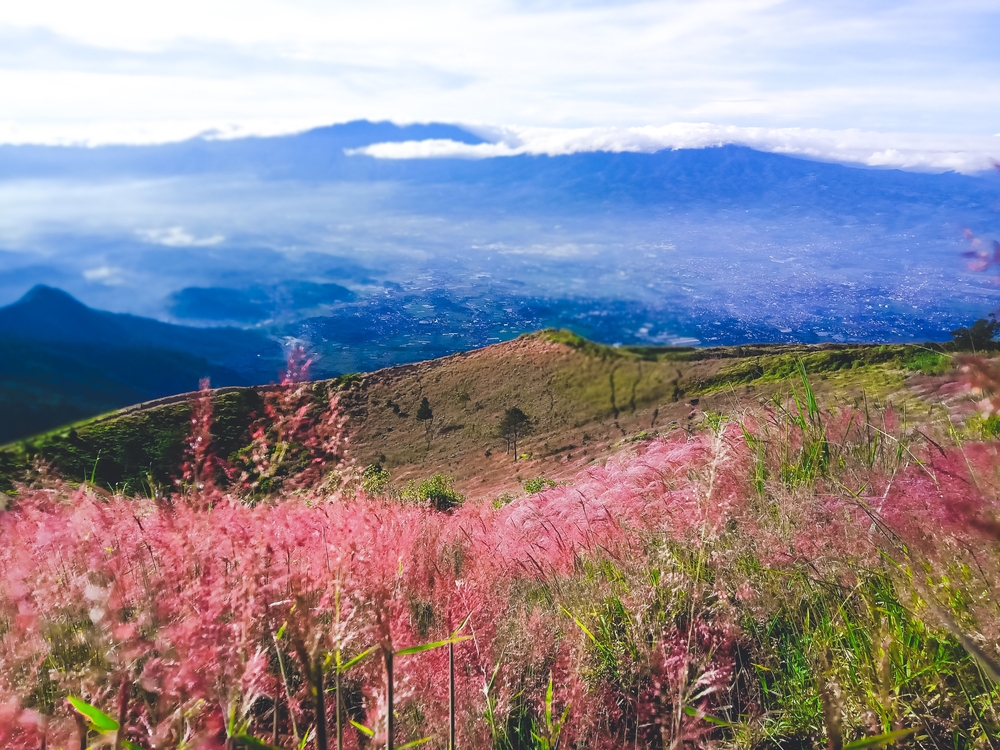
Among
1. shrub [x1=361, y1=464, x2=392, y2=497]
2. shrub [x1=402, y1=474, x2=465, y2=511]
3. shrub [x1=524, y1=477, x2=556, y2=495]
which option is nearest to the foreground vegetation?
shrub [x1=361, y1=464, x2=392, y2=497]

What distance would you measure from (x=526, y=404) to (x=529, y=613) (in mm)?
1994

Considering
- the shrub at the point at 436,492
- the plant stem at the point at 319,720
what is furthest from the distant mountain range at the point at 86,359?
the plant stem at the point at 319,720

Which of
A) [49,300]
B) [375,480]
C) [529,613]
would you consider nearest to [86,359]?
[49,300]

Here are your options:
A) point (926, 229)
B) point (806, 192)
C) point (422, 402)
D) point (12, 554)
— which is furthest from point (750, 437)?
point (806, 192)

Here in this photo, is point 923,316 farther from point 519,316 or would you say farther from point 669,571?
point 669,571

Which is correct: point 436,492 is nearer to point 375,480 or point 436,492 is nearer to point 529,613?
point 375,480

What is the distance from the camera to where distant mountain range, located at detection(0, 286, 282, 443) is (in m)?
2.45

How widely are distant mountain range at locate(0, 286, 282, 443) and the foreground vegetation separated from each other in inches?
10.4

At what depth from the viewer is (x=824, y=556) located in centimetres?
215

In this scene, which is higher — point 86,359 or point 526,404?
point 86,359

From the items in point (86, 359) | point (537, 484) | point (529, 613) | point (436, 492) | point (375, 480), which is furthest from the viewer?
point (537, 484)

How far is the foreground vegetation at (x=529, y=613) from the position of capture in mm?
1627

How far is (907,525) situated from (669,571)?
863 millimetres

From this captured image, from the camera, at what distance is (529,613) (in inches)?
93.5
